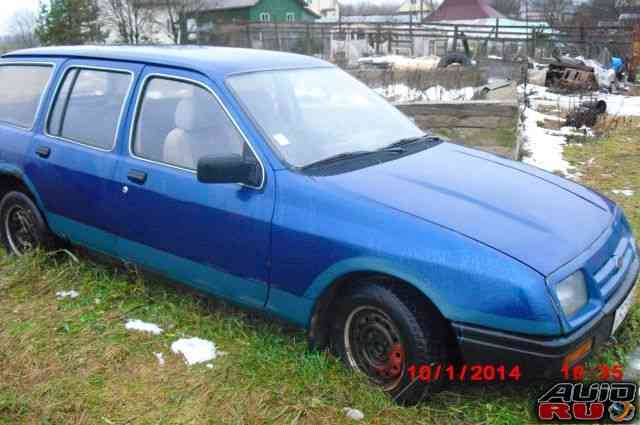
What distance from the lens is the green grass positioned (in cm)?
288

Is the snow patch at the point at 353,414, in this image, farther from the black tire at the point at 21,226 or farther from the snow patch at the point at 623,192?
the snow patch at the point at 623,192

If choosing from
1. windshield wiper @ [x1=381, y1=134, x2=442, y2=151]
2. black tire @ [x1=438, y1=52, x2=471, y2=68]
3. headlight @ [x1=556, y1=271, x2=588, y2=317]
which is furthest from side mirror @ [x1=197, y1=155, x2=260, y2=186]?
black tire @ [x1=438, y1=52, x2=471, y2=68]

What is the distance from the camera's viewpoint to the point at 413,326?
2.68 m

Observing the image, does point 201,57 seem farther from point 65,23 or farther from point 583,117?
point 65,23

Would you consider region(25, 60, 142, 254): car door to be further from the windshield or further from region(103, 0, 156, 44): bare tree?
region(103, 0, 156, 44): bare tree

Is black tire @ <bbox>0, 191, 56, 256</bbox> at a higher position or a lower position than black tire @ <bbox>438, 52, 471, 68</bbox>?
lower

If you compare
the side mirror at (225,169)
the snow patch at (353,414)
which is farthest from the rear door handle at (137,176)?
the snow patch at (353,414)

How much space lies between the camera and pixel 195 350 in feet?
11.4

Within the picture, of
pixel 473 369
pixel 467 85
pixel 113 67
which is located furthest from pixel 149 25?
pixel 473 369

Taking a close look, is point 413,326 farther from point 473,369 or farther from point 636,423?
point 636,423

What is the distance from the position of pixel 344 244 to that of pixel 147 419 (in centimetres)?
127

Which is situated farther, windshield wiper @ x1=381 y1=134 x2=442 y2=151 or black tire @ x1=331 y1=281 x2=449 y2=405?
windshield wiper @ x1=381 y1=134 x2=442 y2=151

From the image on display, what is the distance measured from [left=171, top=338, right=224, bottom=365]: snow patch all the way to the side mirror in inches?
40.7

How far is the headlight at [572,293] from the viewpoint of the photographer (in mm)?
2486
